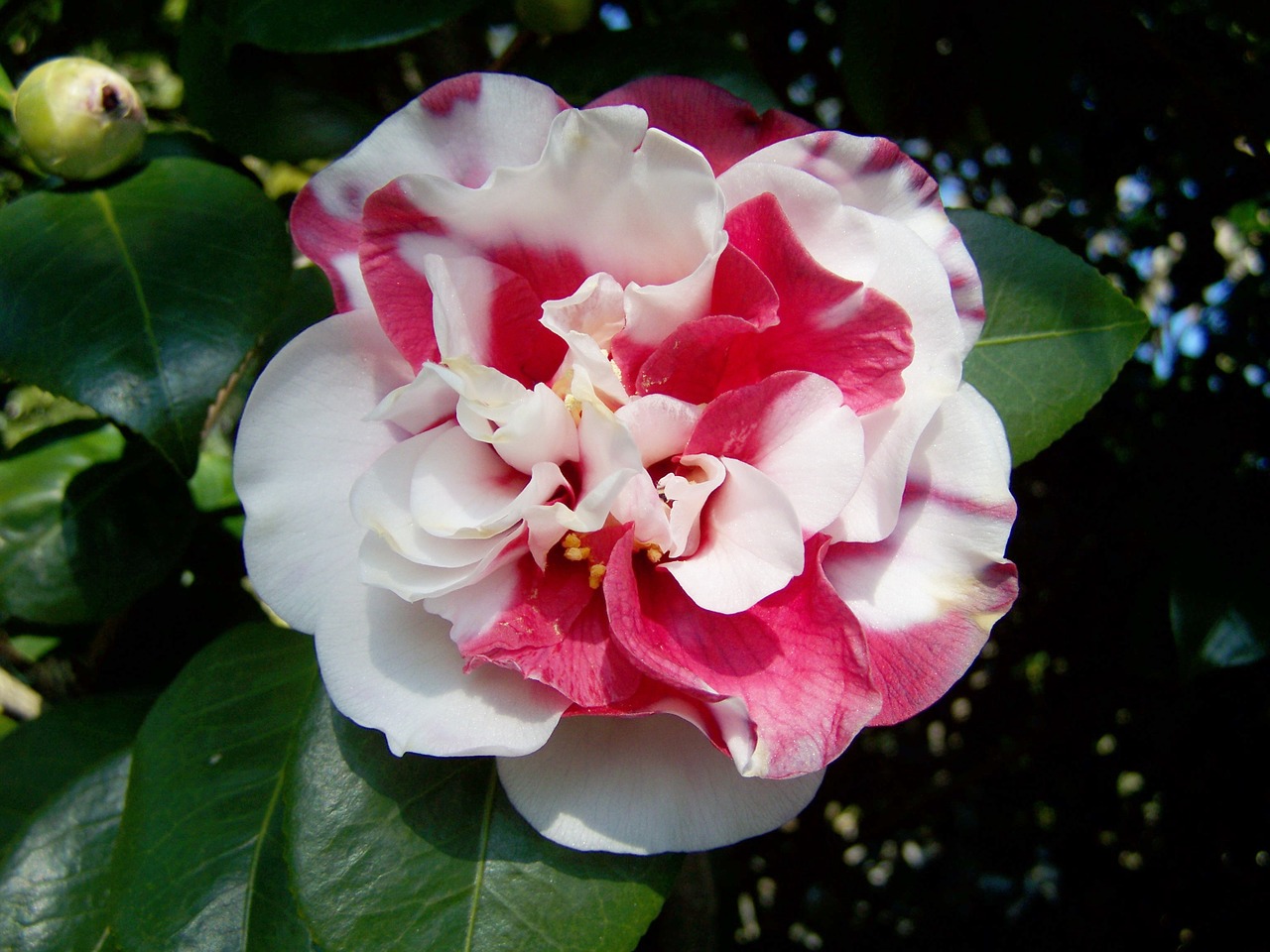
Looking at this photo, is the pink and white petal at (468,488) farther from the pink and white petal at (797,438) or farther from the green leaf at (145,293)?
the green leaf at (145,293)

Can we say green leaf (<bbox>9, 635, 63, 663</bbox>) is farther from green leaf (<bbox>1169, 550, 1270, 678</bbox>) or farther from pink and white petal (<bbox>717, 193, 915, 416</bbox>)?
green leaf (<bbox>1169, 550, 1270, 678</bbox>)

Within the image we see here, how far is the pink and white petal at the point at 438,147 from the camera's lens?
0.58m

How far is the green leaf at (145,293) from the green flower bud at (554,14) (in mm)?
286

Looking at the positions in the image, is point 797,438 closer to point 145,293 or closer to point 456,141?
point 456,141

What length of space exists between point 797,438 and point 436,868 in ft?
1.15

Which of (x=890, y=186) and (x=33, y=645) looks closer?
(x=890, y=186)

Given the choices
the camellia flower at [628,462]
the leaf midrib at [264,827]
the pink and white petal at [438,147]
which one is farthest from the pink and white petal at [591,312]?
the leaf midrib at [264,827]

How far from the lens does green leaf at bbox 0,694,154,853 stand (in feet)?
3.10

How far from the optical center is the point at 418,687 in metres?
0.54

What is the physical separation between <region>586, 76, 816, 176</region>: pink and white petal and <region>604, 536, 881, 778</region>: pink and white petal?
0.26 m

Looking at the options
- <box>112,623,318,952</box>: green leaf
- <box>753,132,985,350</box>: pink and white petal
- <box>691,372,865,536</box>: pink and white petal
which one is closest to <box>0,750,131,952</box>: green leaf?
<box>112,623,318,952</box>: green leaf

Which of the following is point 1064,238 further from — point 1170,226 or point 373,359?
point 373,359

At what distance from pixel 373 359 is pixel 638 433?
0.59 feet

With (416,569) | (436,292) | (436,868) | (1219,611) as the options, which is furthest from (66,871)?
(1219,611)
